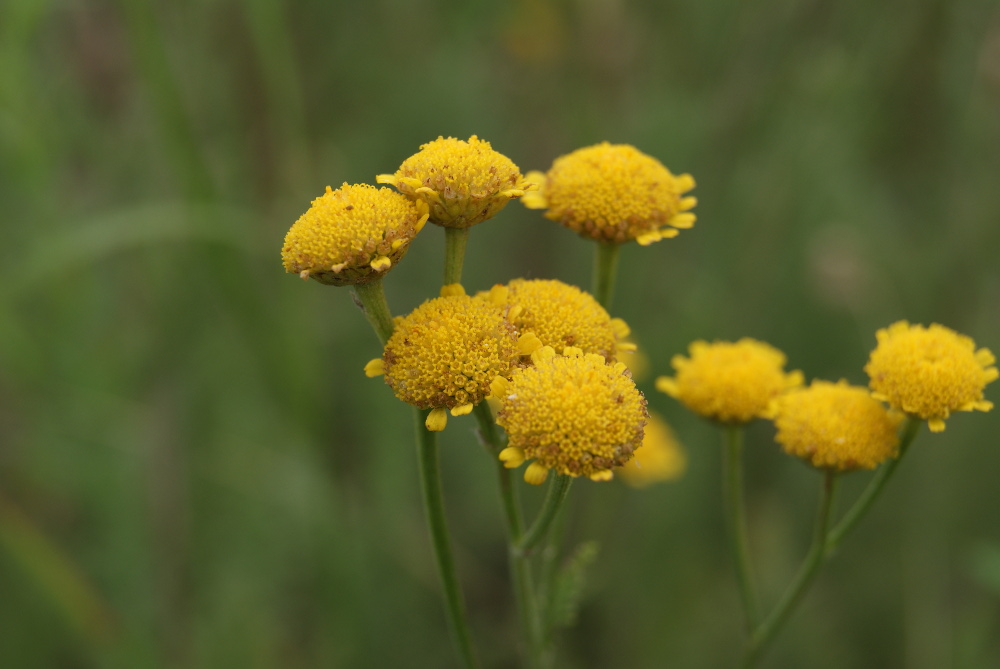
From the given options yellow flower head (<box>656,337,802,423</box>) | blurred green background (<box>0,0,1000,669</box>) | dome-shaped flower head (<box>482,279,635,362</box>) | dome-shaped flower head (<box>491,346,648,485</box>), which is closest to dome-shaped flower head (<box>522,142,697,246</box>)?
dome-shaped flower head (<box>482,279,635,362</box>)

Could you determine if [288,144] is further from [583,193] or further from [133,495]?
[583,193]

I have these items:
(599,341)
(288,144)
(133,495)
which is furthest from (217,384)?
(599,341)

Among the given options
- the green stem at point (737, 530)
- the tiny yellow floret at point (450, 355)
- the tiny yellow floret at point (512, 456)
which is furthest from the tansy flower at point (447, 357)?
the green stem at point (737, 530)

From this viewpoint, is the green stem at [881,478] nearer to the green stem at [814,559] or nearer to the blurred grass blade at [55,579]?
the green stem at [814,559]

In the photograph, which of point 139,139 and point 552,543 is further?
point 139,139

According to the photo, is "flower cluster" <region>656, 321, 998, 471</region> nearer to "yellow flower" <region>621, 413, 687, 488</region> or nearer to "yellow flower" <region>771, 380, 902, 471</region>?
"yellow flower" <region>771, 380, 902, 471</region>

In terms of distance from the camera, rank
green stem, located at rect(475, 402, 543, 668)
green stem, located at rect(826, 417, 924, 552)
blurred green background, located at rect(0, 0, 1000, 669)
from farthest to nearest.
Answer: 1. blurred green background, located at rect(0, 0, 1000, 669)
2. green stem, located at rect(826, 417, 924, 552)
3. green stem, located at rect(475, 402, 543, 668)
